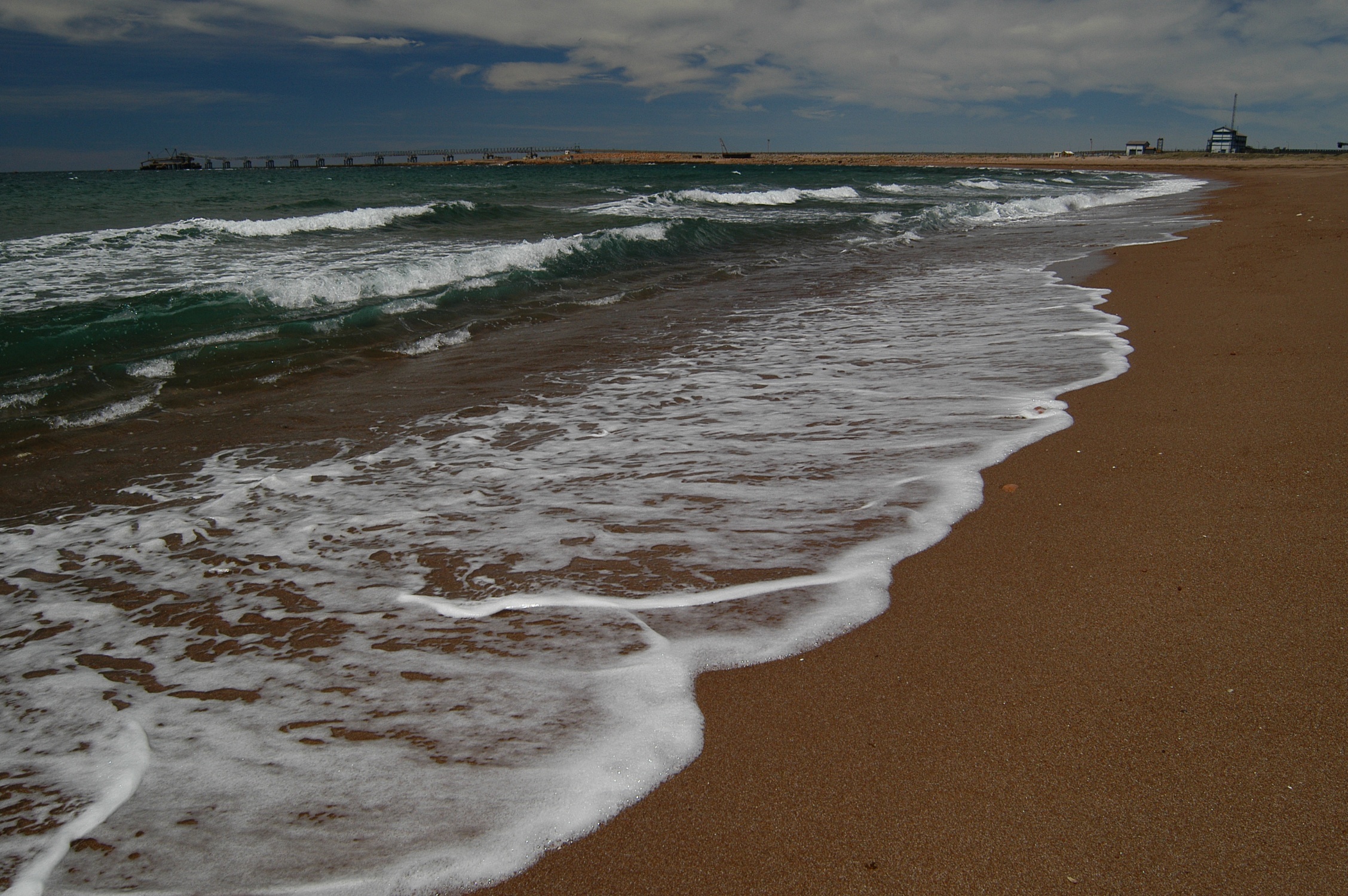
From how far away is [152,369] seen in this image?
6395 millimetres

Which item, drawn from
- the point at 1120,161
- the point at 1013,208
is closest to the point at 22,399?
the point at 1013,208

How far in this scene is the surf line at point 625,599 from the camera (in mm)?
2578

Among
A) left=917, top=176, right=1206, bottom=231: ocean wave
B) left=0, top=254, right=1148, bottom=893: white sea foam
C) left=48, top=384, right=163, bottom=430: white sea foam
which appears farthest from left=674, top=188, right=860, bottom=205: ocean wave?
left=0, top=254, right=1148, bottom=893: white sea foam

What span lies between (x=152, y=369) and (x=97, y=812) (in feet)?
18.8

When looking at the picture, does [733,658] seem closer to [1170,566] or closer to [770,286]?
[1170,566]

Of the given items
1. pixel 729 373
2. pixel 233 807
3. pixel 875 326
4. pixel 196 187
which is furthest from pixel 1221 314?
pixel 196 187

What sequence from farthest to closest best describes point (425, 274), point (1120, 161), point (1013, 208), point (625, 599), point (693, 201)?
point (1120, 161) → point (693, 201) → point (1013, 208) → point (425, 274) → point (625, 599)

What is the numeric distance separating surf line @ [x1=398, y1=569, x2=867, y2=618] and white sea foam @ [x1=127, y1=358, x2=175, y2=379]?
5.10 m

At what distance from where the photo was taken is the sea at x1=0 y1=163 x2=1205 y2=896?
1.81 m

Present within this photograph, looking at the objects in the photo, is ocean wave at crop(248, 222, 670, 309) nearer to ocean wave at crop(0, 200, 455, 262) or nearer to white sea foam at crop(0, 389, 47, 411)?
white sea foam at crop(0, 389, 47, 411)

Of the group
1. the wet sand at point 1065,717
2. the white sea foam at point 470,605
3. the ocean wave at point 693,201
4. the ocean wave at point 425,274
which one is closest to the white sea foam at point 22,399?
the white sea foam at point 470,605

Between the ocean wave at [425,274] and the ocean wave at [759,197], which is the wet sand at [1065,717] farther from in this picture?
the ocean wave at [759,197]

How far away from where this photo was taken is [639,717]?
6.70ft

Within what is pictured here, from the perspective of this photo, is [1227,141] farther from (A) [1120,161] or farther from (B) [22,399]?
(B) [22,399]
